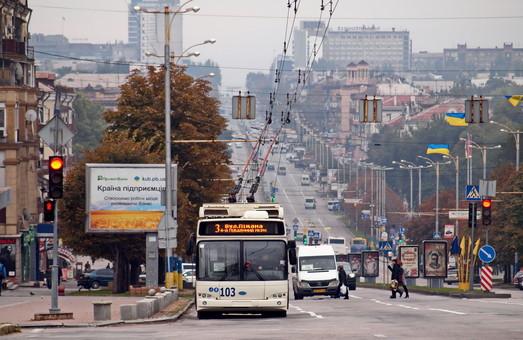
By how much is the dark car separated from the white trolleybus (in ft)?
140

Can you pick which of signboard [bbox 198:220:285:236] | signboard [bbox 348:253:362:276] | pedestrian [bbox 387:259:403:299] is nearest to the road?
signboard [bbox 198:220:285:236]

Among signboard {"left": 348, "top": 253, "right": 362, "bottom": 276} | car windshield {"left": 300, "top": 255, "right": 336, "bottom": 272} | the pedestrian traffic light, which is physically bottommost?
signboard {"left": 348, "top": 253, "right": 362, "bottom": 276}

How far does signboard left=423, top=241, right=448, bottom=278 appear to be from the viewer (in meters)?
82.7

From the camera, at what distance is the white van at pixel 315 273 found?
66.6 m

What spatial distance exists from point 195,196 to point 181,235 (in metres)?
5.95

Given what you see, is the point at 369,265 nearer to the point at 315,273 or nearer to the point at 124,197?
the point at 124,197

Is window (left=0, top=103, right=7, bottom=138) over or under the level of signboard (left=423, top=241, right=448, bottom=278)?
over

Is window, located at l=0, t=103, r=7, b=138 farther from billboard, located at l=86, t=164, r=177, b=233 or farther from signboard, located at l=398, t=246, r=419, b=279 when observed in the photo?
signboard, located at l=398, t=246, r=419, b=279

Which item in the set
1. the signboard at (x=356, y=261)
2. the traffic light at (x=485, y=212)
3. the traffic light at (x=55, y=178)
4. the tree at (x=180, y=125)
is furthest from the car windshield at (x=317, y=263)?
the signboard at (x=356, y=261)

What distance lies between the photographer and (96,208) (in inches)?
2793

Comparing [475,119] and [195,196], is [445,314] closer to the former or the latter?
[475,119]

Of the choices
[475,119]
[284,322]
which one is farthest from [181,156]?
[284,322]

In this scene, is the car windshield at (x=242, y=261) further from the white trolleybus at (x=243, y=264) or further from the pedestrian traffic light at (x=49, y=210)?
the pedestrian traffic light at (x=49, y=210)

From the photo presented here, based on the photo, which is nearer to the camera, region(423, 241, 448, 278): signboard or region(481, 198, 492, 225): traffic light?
region(481, 198, 492, 225): traffic light
